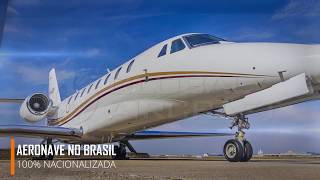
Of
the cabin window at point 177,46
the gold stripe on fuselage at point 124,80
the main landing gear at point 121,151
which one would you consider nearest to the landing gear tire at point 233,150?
the gold stripe on fuselage at point 124,80

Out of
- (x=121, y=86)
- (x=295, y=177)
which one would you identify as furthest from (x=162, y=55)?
(x=295, y=177)

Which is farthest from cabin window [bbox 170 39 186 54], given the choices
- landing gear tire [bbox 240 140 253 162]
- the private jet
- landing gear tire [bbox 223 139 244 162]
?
landing gear tire [bbox 240 140 253 162]

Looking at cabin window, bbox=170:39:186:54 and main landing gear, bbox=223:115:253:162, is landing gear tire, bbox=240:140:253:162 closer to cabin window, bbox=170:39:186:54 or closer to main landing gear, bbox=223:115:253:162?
main landing gear, bbox=223:115:253:162

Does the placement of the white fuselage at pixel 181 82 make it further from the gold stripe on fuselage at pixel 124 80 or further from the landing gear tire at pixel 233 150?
the landing gear tire at pixel 233 150

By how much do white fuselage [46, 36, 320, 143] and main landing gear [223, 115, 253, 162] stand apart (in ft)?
2.46

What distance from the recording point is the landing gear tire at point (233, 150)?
21.6 feet

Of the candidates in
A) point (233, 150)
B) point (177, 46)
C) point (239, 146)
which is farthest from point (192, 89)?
point (239, 146)

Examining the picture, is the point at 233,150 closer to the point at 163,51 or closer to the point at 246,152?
the point at 246,152

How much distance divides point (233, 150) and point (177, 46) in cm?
269

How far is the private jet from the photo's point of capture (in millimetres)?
5789

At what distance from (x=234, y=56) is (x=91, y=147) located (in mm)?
3130

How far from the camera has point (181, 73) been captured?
8.31 m

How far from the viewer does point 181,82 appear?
832cm

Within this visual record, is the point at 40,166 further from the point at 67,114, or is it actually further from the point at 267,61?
the point at 67,114
